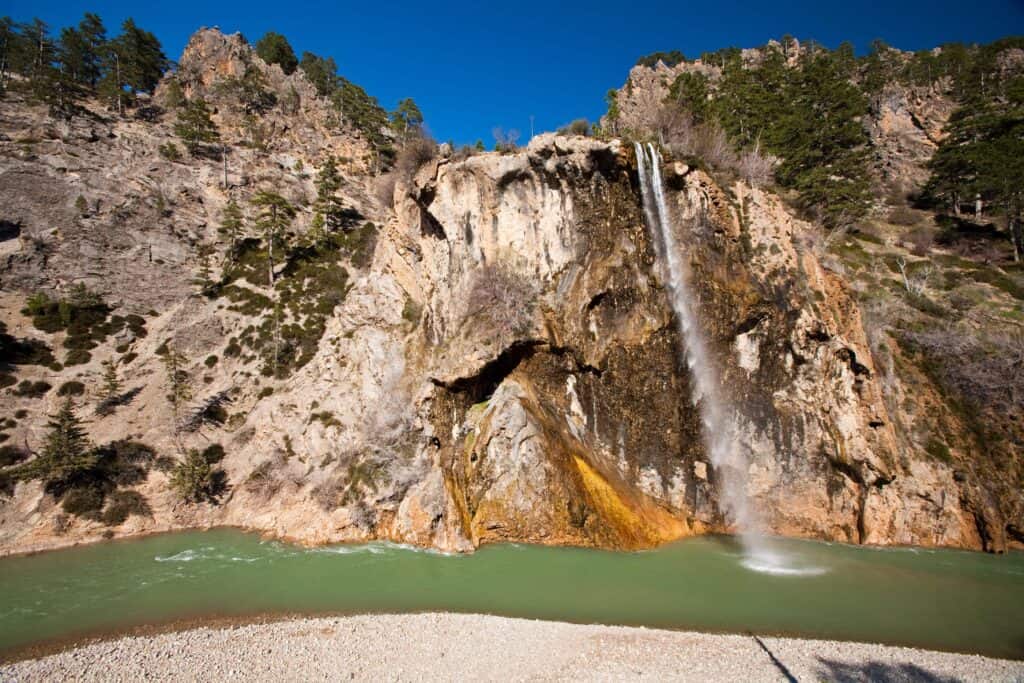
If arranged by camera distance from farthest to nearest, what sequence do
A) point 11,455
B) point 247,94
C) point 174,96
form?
point 247,94 < point 174,96 < point 11,455

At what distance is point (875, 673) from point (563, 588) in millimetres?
8236

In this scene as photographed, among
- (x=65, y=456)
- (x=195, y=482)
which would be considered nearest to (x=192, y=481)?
(x=195, y=482)

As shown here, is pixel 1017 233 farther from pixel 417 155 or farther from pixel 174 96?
pixel 174 96

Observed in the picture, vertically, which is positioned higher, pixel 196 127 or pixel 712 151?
pixel 196 127

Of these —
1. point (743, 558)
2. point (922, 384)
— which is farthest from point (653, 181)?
point (743, 558)

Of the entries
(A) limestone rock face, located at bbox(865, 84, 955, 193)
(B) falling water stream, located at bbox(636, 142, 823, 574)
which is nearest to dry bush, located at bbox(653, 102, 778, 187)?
(B) falling water stream, located at bbox(636, 142, 823, 574)

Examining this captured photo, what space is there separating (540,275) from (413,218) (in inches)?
384

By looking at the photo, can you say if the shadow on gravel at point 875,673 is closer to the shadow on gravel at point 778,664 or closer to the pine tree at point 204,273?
the shadow on gravel at point 778,664

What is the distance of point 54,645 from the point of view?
1238 cm

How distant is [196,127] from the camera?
176 feet

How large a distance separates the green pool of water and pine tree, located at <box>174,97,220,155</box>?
47955mm

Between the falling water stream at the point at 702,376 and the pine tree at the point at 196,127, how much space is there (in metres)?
53.1

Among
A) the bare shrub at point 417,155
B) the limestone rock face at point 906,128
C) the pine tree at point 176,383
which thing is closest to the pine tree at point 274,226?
the pine tree at point 176,383

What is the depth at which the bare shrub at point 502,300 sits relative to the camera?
21953mm
